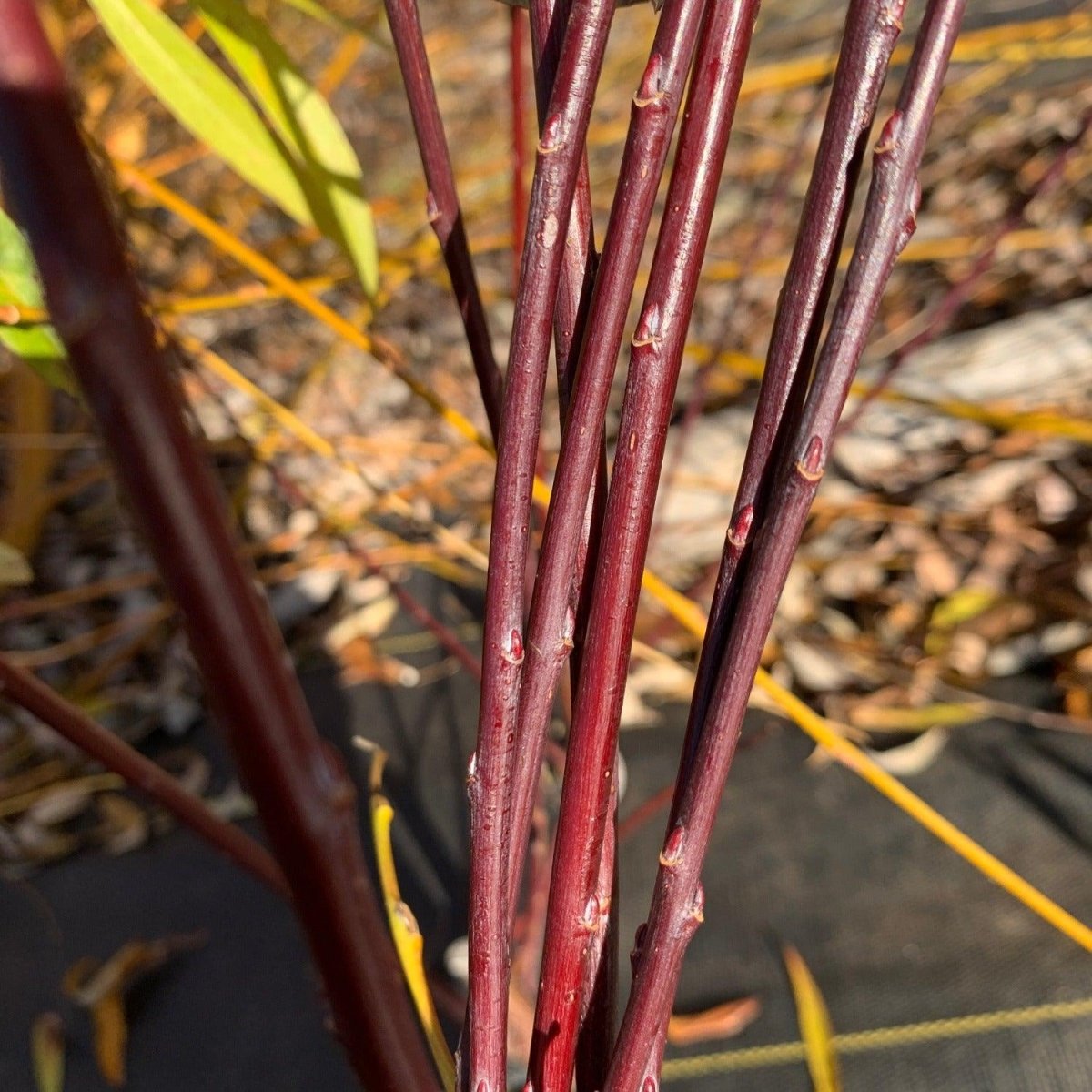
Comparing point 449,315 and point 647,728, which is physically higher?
point 449,315

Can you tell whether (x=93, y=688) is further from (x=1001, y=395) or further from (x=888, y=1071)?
(x=1001, y=395)

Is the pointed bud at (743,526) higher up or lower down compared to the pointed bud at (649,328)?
lower down

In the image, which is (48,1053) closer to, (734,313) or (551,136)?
(551,136)

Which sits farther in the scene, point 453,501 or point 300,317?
point 300,317

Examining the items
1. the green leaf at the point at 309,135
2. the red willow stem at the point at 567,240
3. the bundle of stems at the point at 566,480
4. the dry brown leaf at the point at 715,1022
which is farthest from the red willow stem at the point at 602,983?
the dry brown leaf at the point at 715,1022

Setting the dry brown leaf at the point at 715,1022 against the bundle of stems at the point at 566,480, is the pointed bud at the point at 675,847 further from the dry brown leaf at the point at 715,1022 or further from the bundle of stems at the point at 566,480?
the dry brown leaf at the point at 715,1022

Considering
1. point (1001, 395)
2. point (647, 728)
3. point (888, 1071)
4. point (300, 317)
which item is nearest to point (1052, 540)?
point (1001, 395)
